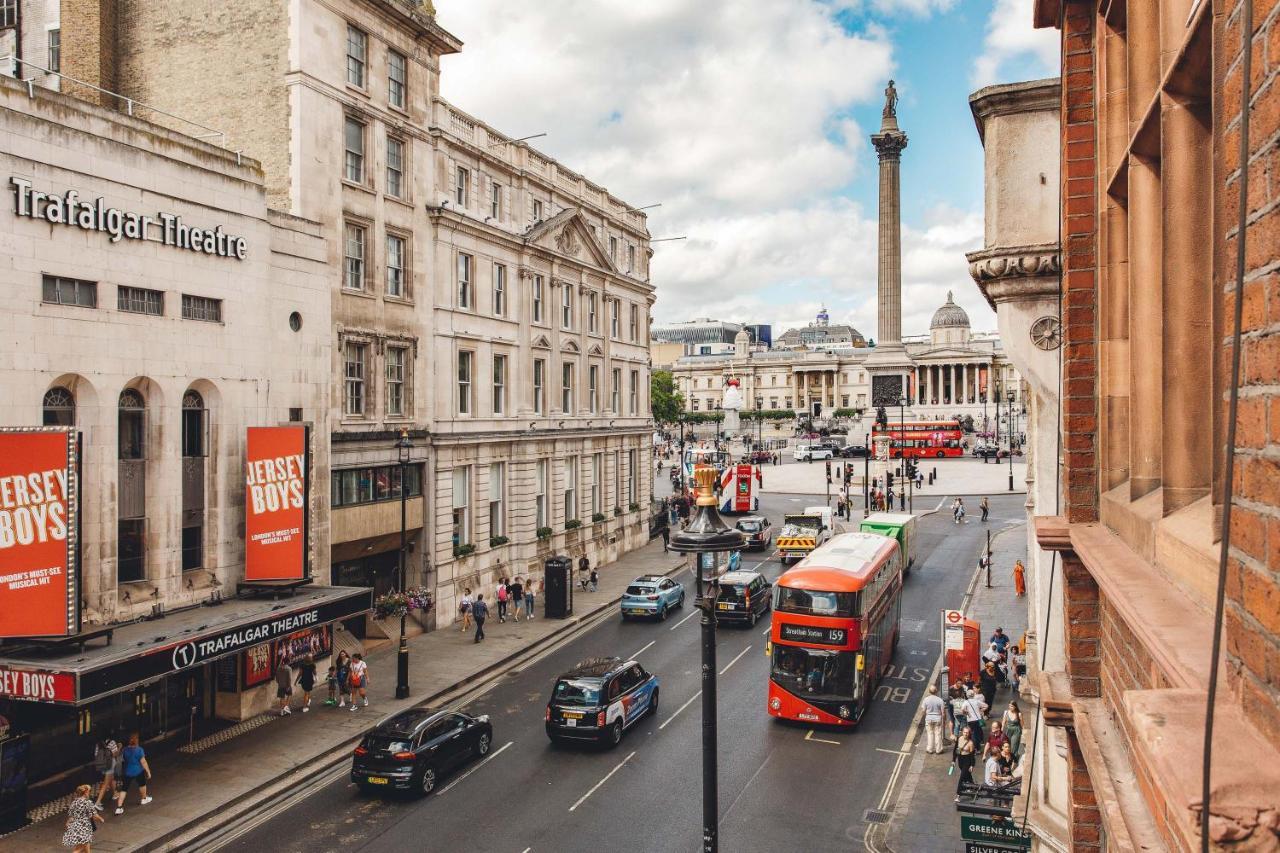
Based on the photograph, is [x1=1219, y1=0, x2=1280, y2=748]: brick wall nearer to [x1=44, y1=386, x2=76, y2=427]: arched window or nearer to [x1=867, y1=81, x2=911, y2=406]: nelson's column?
[x1=44, y1=386, x2=76, y2=427]: arched window

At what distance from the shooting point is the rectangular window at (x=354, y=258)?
30.3 metres

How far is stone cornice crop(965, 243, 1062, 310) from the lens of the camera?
1327cm

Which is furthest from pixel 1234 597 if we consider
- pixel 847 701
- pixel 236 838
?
pixel 847 701

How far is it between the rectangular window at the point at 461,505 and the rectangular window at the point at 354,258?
8.14 m

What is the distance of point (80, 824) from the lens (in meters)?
15.5

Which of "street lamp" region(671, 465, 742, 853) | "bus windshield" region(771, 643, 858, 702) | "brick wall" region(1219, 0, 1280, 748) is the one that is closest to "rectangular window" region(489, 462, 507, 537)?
"bus windshield" region(771, 643, 858, 702)

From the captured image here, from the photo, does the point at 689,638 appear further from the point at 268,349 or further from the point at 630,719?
the point at 268,349

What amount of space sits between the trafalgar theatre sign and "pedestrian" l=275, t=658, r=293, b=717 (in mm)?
10720

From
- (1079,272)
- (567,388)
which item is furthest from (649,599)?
(1079,272)

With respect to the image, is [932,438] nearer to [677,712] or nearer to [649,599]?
[649,599]

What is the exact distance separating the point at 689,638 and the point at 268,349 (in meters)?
16.7

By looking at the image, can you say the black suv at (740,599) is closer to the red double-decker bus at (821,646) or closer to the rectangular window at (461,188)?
the red double-decker bus at (821,646)

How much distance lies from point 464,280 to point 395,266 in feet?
13.3

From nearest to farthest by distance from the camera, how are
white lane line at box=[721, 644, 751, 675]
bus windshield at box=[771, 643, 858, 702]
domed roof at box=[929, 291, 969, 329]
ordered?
1. bus windshield at box=[771, 643, 858, 702]
2. white lane line at box=[721, 644, 751, 675]
3. domed roof at box=[929, 291, 969, 329]
